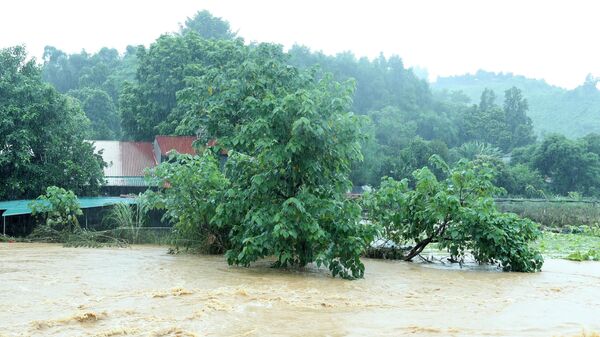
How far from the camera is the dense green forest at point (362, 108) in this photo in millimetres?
17881

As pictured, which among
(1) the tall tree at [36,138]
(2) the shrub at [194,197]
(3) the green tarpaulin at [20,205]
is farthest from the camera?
(1) the tall tree at [36,138]

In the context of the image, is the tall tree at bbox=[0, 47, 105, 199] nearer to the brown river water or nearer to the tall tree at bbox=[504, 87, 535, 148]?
the brown river water

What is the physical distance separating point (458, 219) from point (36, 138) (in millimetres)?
13915

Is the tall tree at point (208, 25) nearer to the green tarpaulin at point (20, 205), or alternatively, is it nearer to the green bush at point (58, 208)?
the green tarpaulin at point (20, 205)

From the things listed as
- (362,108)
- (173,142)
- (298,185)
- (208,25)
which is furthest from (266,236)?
(362,108)

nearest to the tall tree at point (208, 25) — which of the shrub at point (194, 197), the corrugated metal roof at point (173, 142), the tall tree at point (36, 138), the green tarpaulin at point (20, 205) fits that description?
the corrugated metal roof at point (173, 142)

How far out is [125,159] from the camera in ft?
88.5

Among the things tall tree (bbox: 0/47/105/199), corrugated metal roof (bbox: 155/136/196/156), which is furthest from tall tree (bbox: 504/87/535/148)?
tall tree (bbox: 0/47/105/199)

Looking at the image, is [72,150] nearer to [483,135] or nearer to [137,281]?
[137,281]

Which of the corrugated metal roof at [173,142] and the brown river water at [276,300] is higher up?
the corrugated metal roof at [173,142]

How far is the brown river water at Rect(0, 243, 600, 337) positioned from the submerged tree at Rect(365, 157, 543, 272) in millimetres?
471

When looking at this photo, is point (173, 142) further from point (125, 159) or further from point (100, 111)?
point (100, 111)

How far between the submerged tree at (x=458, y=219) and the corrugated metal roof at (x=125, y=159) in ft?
46.9

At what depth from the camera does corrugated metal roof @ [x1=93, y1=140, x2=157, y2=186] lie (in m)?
25.5
